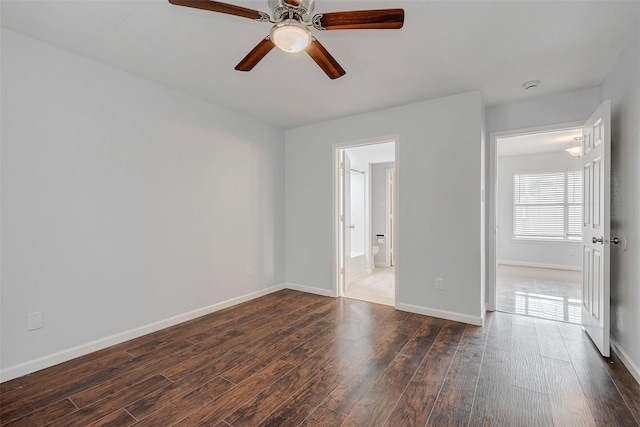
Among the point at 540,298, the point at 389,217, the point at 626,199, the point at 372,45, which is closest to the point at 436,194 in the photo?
the point at 626,199

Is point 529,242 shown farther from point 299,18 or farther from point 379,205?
point 299,18

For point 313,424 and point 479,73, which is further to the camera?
point 479,73

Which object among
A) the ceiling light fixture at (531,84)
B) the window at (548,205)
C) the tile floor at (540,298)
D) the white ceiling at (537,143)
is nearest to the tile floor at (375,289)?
the tile floor at (540,298)

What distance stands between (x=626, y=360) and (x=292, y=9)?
11.3 ft

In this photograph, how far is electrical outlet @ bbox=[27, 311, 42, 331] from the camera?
223cm

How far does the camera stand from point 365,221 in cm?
611

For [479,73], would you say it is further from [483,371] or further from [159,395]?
[159,395]

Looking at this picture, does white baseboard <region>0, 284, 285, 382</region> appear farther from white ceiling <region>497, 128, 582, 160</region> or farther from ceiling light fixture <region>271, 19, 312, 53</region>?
white ceiling <region>497, 128, 582, 160</region>

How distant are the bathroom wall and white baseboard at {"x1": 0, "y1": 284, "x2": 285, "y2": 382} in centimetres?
372

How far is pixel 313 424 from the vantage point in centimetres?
170

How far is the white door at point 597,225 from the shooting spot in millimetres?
2434

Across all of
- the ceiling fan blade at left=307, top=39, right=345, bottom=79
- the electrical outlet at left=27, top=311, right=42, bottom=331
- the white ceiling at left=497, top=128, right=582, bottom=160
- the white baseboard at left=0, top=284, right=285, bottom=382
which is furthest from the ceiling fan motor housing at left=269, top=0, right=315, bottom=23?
the white ceiling at left=497, top=128, right=582, bottom=160

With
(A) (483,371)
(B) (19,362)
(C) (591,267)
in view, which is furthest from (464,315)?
(B) (19,362)

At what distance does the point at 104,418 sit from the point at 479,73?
12.7 feet
